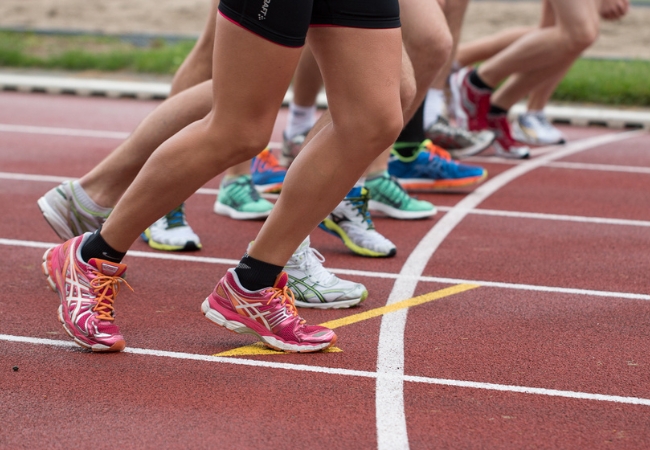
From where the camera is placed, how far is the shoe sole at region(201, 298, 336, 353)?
10.1 feet

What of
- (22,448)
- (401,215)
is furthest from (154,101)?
(22,448)

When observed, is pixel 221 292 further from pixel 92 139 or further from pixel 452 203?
pixel 92 139

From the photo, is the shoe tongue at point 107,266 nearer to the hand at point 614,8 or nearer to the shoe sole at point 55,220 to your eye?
→ the shoe sole at point 55,220

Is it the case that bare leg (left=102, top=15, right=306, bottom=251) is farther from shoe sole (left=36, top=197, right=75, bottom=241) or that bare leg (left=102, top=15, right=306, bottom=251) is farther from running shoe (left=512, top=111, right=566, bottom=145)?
running shoe (left=512, top=111, right=566, bottom=145)

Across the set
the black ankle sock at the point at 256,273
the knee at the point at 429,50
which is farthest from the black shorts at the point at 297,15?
the knee at the point at 429,50

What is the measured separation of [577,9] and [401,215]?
2475mm

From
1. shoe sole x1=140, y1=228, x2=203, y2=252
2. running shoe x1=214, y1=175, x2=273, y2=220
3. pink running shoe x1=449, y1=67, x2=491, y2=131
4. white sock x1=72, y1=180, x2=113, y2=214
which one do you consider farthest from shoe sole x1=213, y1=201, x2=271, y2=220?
pink running shoe x1=449, y1=67, x2=491, y2=131

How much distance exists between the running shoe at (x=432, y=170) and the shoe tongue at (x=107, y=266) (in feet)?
9.88

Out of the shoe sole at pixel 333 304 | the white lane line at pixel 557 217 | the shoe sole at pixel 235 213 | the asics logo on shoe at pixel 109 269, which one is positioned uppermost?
the asics logo on shoe at pixel 109 269

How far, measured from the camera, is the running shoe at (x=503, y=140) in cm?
736

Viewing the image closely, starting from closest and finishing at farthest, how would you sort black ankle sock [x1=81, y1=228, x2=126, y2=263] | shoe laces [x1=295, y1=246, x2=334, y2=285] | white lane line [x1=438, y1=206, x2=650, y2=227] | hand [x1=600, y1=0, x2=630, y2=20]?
black ankle sock [x1=81, y1=228, x2=126, y2=263]
shoe laces [x1=295, y1=246, x2=334, y2=285]
white lane line [x1=438, y1=206, x2=650, y2=227]
hand [x1=600, y1=0, x2=630, y2=20]

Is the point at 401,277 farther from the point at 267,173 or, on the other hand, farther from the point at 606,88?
the point at 606,88

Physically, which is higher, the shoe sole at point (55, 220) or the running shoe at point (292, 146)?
the shoe sole at point (55, 220)

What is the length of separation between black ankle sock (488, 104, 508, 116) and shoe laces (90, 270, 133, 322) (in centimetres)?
482
